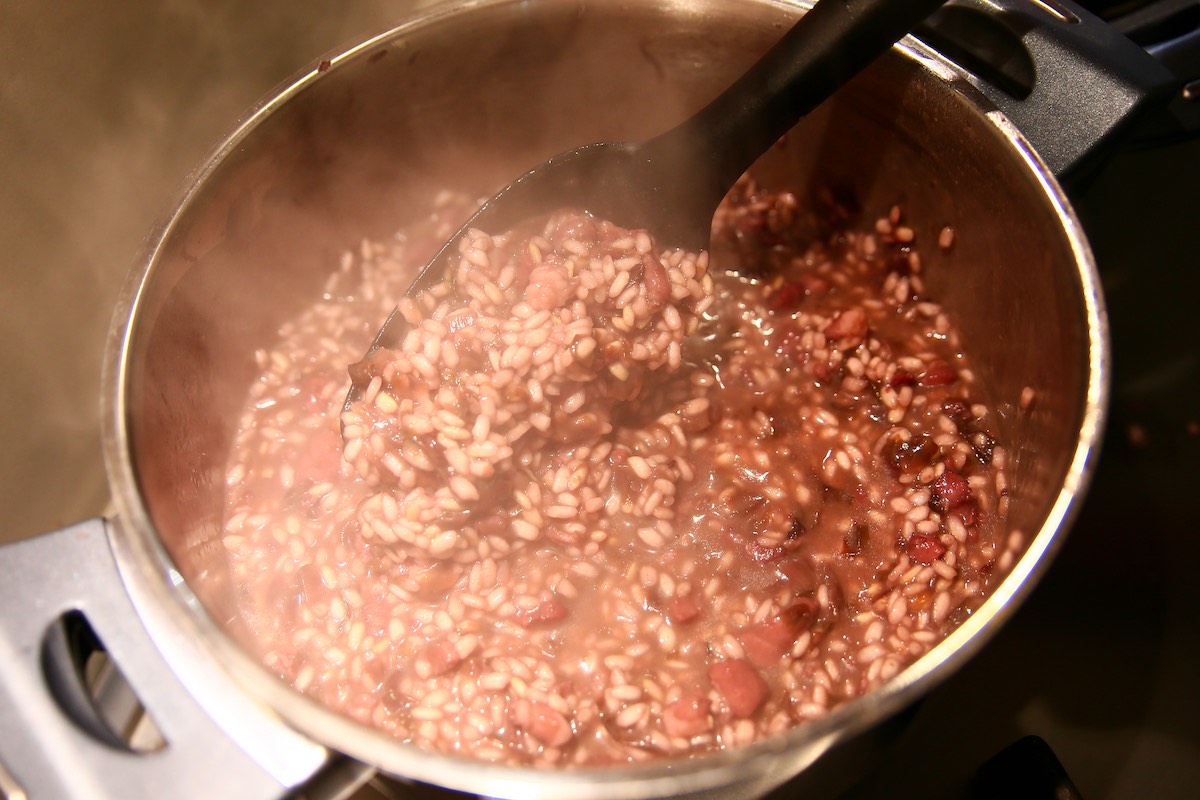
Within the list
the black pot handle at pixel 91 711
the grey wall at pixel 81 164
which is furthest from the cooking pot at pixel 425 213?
the grey wall at pixel 81 164

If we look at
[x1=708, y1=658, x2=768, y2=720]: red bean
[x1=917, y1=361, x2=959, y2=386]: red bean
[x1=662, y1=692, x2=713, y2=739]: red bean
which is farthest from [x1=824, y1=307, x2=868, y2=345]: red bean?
[x1=662, y1=692, x2=713, y2=739]: red bean

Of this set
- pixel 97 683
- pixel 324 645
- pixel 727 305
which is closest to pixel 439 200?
pixel 727 305

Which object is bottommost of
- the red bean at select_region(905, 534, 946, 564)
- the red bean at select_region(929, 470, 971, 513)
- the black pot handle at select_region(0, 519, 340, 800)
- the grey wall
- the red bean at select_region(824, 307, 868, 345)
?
the red bean at select_region(905, 534, 946, 564)

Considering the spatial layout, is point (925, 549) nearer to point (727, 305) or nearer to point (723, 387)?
point (723, 387)

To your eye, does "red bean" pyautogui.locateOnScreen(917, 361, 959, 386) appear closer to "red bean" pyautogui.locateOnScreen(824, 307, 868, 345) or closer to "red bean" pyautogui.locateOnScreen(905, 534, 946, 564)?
"red bean" pyautogui.locateOnScreen(824, 307, 868, 345)

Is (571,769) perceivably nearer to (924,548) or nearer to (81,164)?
(924,548)

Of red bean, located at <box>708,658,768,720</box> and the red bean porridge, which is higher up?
the red bean porridge
